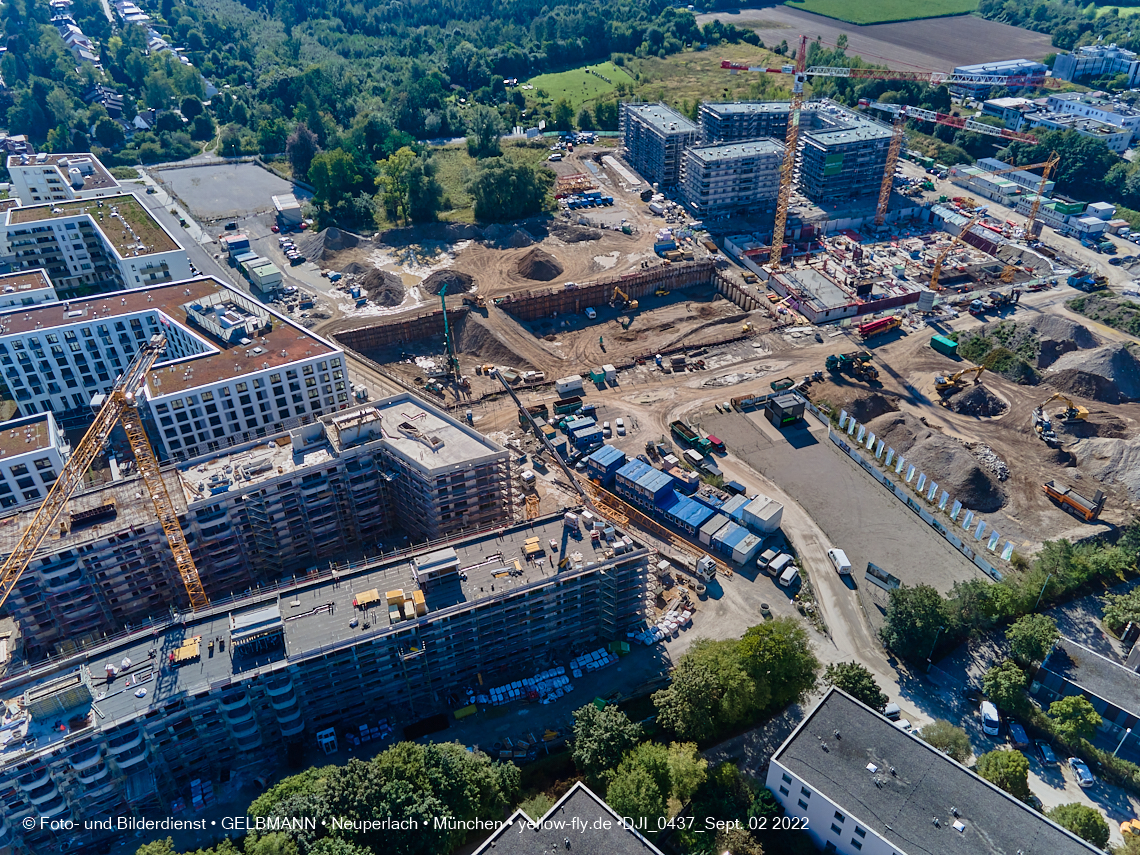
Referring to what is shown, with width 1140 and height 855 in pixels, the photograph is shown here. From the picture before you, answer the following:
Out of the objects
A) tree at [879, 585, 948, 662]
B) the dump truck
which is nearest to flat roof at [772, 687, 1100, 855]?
tree at [879, 585, 948, 662]

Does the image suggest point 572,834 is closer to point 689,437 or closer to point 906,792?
point 906,792

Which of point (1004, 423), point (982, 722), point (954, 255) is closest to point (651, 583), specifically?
point (982, 722)

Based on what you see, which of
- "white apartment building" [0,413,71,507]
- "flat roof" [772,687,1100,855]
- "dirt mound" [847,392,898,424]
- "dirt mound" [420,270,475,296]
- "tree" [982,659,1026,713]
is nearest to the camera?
"flat roof" [772,687,1100,855]

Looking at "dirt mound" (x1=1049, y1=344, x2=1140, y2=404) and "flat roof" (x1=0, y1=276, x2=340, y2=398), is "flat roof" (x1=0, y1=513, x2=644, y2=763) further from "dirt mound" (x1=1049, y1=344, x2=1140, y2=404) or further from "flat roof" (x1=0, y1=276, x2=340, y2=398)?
"dirt mound" (x1=1049, y1=344, x2=1140, y2=404)

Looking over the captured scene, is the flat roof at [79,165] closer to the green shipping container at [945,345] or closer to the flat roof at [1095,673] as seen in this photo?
the green shipping container at [945,345]

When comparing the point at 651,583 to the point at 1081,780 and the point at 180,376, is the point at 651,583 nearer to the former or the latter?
the point at 1081,780

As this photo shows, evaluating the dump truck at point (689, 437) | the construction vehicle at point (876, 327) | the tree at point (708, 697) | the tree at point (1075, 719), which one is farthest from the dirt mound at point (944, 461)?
the tree at point (708, 697)

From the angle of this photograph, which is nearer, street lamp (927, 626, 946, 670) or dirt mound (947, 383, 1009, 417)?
street lamp (927, 626, 946, 670)
